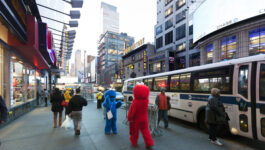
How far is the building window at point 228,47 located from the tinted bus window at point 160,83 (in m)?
12.8

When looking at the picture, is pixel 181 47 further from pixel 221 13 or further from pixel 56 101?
pixel 56 101

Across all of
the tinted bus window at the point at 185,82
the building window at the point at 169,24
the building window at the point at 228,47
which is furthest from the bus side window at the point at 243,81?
the building window at the point at 169,24

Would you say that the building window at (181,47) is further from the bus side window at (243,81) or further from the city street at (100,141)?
the city street at (100,141)

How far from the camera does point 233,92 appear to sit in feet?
→ 15.4

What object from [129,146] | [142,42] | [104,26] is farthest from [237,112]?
[104,26]

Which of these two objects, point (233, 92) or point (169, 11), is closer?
point (233, 92)

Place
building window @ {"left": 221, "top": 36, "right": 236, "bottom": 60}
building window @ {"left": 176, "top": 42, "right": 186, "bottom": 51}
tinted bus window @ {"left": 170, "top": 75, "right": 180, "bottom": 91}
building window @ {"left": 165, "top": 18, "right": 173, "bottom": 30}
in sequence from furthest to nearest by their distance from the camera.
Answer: building window @ {"left": 165, "top": 18, "right": 173, "bottom": 30}, building window @ {"left": 176, "top": 42, "right": 186, "bottom": 51}, building window @ {"left": 221, "top": 36, "right": 236, "bottom": 60}, tinted bus window @ {"left": 170, "top": 75, "right": 180, "bottom": 91}

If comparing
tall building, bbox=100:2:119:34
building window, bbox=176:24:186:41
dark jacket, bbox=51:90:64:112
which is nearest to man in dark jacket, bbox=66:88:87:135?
dark jacket, bbox=51:90:64:112

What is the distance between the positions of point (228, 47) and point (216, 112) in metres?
16.7

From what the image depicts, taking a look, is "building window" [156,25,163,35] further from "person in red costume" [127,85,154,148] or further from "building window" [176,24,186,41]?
"person in red costume" [127,85,154,148]

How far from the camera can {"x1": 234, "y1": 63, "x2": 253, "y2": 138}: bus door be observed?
418 cm

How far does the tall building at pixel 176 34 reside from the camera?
24922mm

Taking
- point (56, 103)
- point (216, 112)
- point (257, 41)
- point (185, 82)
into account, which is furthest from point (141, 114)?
point (257, 41)

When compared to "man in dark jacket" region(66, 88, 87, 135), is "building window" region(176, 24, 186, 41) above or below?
above
